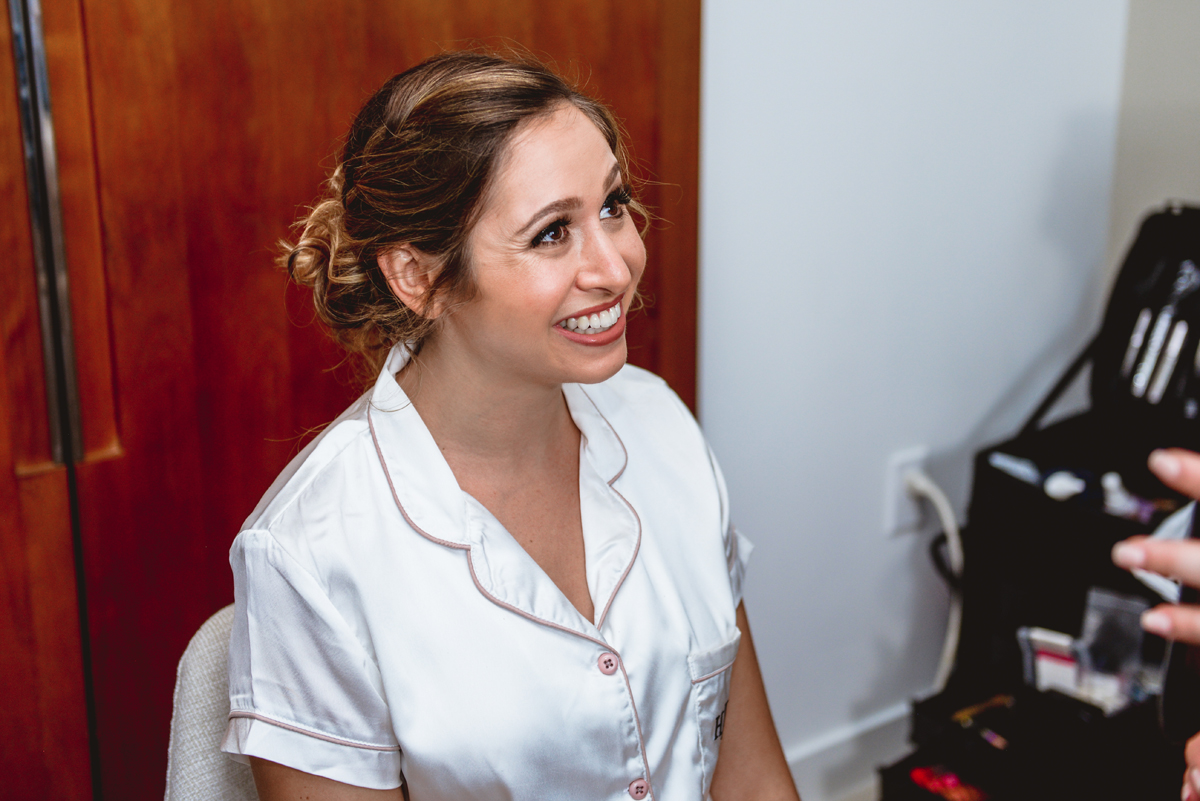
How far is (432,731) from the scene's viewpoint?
3.13 ft

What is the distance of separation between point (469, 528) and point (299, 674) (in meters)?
0.21

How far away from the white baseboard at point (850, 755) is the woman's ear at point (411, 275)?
1.36m

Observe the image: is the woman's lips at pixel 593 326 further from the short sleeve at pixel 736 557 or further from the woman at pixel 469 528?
the short sleeve at pixel 736 557

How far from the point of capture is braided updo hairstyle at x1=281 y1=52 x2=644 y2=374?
3.18 feet

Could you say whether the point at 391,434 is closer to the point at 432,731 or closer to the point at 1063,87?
the point at 432,731

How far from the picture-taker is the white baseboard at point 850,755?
2.05 metres

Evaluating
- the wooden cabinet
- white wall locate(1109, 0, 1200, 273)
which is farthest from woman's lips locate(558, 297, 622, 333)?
white wall locate(1109, 0, 1200, 273)

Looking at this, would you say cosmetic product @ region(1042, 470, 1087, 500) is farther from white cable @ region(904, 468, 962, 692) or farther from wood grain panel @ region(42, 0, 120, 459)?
wood grain panel @ region(42, 0, 120, 459)

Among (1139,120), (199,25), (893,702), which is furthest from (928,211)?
(199,25)

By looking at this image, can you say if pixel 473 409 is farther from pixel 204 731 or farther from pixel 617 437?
pixel 204 731

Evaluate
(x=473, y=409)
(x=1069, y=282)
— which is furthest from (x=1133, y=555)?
(x=1069, y=282)

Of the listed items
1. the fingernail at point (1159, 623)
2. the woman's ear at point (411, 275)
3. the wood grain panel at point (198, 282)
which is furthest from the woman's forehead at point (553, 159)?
the fingernail at point (1159, 623)

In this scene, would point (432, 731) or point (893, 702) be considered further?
point (893, 702)

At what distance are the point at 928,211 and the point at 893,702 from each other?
3.39ft
